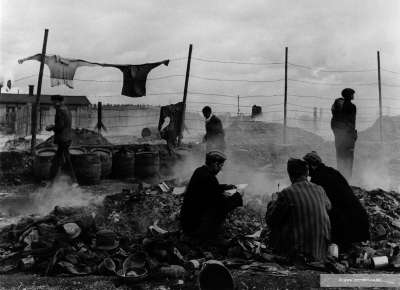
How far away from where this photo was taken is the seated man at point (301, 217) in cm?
393

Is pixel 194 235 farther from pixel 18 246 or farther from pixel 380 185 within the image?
pixel 380 185

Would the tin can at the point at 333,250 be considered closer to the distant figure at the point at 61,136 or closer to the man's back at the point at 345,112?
the man's back at the point at 345,112

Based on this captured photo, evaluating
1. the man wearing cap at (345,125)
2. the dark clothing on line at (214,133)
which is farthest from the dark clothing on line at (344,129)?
the dark clothing on line at (214,133)

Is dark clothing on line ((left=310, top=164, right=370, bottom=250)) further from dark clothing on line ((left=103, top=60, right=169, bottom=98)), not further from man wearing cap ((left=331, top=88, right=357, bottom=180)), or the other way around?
dark clothing on line ((left=103, top=60, right=169, bottom=98))

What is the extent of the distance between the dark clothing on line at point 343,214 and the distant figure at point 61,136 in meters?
5.41

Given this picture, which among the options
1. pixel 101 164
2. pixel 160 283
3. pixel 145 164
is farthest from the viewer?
pixel 145 164

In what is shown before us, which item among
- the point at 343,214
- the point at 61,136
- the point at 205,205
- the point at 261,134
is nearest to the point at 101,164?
the point at 61,136

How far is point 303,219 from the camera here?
12.9 feet

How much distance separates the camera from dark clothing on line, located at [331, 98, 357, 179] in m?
8.06

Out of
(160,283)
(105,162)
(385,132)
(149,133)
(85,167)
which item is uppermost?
(385,132)

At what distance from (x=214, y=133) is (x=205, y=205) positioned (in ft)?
14.0

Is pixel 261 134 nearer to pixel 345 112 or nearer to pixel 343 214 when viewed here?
pixel 345 112

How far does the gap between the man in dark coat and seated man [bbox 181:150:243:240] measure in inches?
39.9

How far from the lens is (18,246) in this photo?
4859mm
